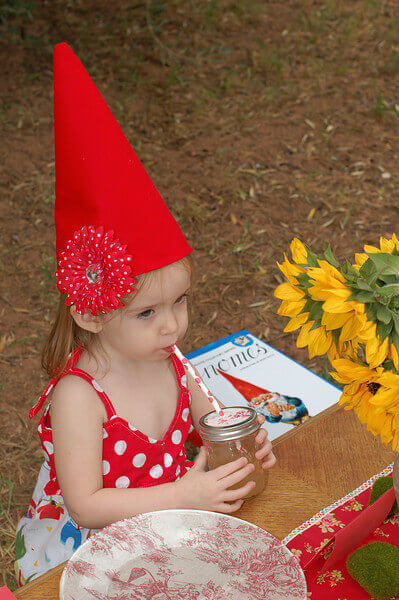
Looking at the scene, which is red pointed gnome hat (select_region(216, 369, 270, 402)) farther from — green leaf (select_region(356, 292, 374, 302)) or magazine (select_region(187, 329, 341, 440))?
green leaf (select_region(356, 292, 374, 302))

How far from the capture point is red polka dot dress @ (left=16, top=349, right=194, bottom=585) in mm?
1219

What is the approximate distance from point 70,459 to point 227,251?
1981 mm

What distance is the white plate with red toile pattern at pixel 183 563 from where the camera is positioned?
0.81 meters

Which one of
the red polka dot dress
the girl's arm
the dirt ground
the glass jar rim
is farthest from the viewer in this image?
the dirt ground

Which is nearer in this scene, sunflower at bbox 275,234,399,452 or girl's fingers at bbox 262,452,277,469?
sunflower at bbox 275,234,399,452

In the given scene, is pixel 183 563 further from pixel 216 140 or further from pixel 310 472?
pixel 216 140

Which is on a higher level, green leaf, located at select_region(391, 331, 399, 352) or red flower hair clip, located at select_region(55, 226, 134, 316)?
green leaf, located at select_region(391, 331, 399, 352)

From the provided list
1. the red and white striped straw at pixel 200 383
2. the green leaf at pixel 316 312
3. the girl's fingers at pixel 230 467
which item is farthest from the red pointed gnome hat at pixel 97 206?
the green leaf at pixel 316 312

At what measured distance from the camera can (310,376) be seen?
1.82m

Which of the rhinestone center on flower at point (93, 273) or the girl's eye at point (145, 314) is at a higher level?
the rhinestone center on flower at point (93, 273)

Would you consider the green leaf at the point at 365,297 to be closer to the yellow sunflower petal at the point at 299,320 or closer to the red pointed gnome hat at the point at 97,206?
the yellow sunflower petal at the point at 299,320

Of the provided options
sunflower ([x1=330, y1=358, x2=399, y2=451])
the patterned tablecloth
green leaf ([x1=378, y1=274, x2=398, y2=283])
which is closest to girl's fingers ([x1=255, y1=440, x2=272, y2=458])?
the patterned tablecloth

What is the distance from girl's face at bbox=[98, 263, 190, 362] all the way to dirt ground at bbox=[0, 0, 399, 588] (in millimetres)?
909

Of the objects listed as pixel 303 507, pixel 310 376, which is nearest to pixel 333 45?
pixel 310 376
